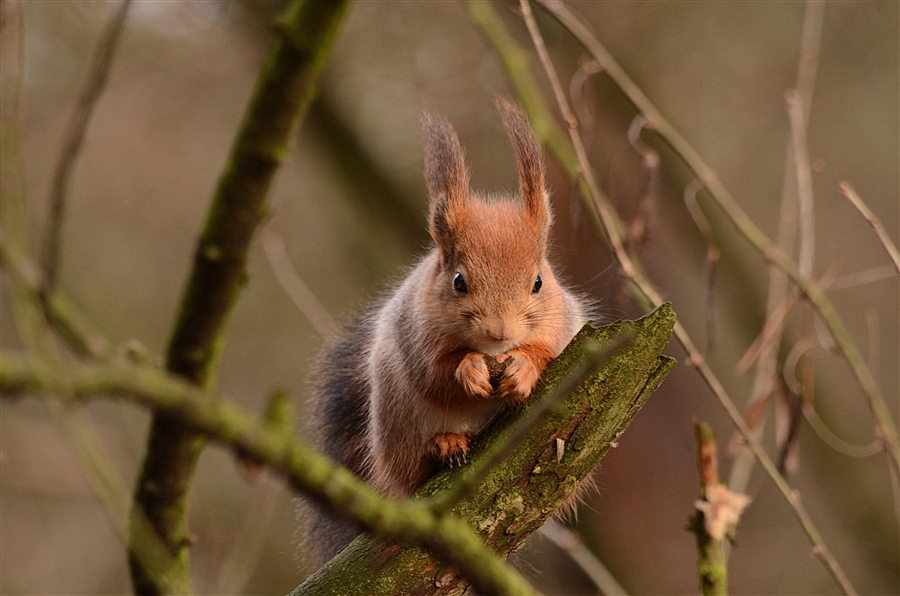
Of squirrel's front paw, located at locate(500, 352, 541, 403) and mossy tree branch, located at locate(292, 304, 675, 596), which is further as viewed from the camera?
squirrel's front paw, located at locate(500, 352, 541, 403)

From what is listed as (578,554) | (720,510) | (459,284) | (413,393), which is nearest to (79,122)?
(459,284)

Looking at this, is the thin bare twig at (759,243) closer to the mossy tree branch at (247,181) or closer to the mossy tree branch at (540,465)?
the mossy tree branch at (540,465)

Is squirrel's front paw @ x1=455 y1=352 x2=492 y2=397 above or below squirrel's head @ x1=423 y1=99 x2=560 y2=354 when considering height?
below

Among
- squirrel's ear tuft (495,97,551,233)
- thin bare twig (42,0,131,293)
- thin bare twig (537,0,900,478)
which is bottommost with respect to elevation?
thin bare twig (42,0,131,293)

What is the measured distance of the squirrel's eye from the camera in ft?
6.83

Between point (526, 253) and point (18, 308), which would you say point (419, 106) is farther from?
point (18, 308)

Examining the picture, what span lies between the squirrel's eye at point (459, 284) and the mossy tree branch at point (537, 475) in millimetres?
420

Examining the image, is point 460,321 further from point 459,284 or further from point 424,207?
point 424,207

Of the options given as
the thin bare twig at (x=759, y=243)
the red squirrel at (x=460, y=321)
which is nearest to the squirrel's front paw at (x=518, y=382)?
the red squirrel at (x=460, y=321)

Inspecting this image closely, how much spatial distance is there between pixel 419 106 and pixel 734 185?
162 centimetres

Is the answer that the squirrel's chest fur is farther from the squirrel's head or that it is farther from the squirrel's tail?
the squirrel's tail

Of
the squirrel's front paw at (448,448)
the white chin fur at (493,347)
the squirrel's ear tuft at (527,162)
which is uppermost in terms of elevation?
the squirrel's ear tuft at (527,162)

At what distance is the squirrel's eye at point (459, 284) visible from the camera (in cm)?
208

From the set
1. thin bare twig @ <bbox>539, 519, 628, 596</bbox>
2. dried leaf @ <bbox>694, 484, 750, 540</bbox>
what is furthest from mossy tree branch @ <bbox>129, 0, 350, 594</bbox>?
thin bare twig @ <bbox>539, 519, 628, 596</bbox>
